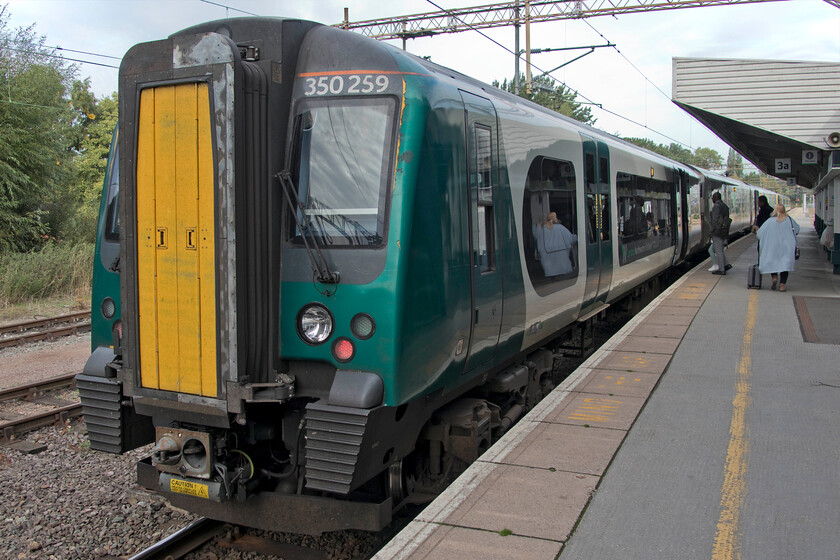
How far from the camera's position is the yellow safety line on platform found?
3.50 meters

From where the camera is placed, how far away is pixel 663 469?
177 inches

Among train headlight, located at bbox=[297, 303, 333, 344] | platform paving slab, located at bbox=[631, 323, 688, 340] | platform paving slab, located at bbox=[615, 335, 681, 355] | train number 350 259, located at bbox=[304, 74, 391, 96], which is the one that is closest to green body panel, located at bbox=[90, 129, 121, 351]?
train headlight, located at bbox=[297, 303, 333, 344]

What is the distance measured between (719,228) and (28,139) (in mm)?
17199

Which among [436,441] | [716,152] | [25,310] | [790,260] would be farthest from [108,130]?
[716,152]

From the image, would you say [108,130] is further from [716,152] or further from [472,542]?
[716,152]

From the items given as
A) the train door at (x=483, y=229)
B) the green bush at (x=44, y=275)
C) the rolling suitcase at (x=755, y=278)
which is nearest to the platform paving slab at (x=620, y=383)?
the train door at (x=483, y=229)

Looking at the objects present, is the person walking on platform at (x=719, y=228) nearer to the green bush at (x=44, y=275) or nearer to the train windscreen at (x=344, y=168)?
the train windscreen at (x=344, y=168)

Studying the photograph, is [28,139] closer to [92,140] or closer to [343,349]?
[343,349]

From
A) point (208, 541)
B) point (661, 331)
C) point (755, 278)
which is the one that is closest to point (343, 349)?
point (208, 541)

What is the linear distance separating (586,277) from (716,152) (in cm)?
15056

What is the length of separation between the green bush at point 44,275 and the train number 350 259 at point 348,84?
43.3 ft

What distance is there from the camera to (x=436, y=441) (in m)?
4.95

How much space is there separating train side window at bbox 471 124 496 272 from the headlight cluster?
118 centimetres

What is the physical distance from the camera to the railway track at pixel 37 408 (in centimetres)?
684
